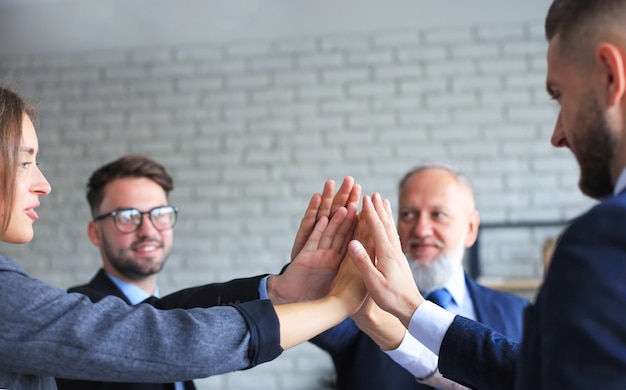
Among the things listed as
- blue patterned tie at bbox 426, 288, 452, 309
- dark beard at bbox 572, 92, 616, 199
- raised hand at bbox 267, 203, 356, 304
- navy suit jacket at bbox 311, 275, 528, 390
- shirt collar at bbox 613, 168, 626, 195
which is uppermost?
dark beard at bbox 572, 92, 616, 199

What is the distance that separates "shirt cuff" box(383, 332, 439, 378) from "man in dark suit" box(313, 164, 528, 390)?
31cm

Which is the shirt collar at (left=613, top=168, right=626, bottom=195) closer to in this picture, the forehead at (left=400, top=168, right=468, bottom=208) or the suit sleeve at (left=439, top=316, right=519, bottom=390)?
the suit sleeve at (left=439, top=316, right=519, bottom=390)

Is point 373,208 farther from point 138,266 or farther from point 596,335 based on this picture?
point 138,266

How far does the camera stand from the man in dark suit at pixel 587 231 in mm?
965

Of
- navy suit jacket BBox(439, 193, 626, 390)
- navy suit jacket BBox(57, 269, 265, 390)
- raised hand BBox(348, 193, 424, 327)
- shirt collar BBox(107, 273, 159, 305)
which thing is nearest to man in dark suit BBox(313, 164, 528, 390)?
navy suit jacket BBox(57, 269, 265, 390)

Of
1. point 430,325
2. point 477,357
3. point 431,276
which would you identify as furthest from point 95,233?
point 477,357

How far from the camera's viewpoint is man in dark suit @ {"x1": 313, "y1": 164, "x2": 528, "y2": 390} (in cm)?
225

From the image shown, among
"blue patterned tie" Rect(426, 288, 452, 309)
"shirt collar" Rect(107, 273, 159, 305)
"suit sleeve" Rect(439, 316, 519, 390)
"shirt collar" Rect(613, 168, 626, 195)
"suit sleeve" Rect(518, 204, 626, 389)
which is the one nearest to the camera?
"suit sleeve" Rect(518, 204, 626, 389)

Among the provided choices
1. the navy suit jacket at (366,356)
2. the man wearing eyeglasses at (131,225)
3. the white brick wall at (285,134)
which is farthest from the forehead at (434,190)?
the white brick wall at (285,134)

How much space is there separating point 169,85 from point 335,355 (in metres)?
2.91

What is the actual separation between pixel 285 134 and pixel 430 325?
3.07 metres

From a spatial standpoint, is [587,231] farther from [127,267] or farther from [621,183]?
[127,267]

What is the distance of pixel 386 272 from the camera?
169 centimetres

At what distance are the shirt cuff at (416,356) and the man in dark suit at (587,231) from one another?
75cm
